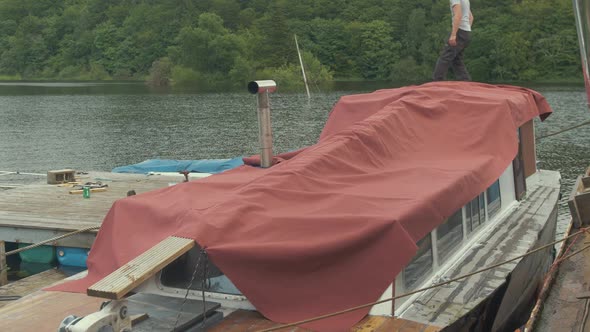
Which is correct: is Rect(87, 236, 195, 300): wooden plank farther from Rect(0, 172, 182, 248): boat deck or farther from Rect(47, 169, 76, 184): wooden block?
Rect(47, 169, 76, 184): wooden block

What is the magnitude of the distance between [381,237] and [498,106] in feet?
13.9

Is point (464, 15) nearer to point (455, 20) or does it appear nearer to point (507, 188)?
point (455, 20)

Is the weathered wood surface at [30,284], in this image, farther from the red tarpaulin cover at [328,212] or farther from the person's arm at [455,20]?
the person's arm at [455,20]

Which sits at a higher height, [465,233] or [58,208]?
[465,233]

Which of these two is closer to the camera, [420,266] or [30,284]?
[420,266]

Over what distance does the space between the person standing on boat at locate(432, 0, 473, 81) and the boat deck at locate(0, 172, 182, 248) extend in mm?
7565

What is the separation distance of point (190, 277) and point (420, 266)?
2.59 meters

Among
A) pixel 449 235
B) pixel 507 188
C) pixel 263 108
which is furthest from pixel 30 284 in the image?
pixel 507 188

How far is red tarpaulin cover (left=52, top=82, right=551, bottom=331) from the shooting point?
6773mm

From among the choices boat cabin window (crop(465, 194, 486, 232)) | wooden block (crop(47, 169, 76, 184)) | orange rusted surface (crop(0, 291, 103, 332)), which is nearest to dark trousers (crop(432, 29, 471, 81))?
boat cabin window (crop(465, 194, 486, 232))

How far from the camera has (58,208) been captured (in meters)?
15.9

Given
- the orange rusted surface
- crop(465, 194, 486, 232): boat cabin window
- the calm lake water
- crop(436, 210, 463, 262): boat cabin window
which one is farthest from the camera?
the calm lake water

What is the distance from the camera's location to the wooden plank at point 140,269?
5.93 metres

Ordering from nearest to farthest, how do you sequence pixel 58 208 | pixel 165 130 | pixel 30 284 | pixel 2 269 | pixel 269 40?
1. pixel 30 284
2. pixel 2 269
3. pixel 58 208
4. pixel 165 130
5. pixel 269 40
